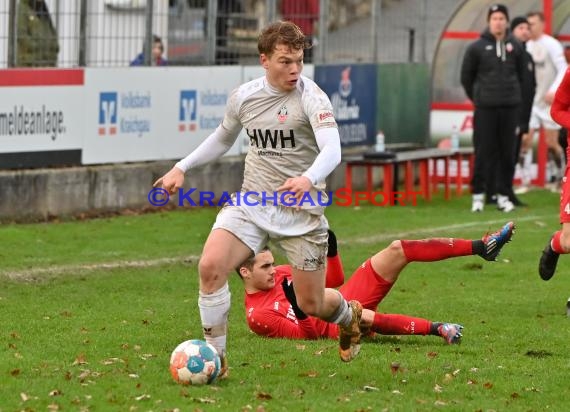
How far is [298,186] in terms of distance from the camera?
7.51m

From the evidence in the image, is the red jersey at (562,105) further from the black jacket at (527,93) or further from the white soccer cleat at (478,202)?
the black jacket at (527,93)

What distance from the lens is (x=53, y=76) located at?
16156 millimetres

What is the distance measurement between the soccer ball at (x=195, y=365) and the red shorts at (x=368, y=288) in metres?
1.85

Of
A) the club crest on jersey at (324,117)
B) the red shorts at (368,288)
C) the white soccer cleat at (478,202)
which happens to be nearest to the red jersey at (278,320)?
the red shorts at (368,288)

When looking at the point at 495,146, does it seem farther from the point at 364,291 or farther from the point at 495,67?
the point at 364,291

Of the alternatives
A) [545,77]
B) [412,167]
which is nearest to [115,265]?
[412,167]

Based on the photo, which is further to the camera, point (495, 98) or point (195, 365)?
point (495, 98)

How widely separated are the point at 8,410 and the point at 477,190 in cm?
1190

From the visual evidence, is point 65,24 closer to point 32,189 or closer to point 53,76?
point 53,76

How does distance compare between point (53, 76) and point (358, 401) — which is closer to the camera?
point (358, 401)

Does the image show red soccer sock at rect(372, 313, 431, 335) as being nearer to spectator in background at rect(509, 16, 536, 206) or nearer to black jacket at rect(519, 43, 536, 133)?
spectator in background at rect(509, 16, 536, 206)

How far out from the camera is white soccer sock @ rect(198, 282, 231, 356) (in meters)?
8.00

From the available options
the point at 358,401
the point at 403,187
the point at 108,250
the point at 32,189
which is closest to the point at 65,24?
the point at 32,189

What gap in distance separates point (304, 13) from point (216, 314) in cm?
1293
